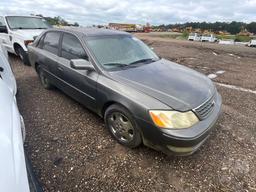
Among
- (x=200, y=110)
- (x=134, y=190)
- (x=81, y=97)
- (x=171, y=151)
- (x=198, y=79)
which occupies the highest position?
(x=198, y=79)

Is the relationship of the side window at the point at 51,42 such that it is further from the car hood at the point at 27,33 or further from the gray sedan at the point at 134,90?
the car hood at the point at 27,33

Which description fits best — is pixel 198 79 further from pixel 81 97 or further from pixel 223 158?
pixel 81 97

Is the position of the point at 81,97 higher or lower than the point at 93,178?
higher

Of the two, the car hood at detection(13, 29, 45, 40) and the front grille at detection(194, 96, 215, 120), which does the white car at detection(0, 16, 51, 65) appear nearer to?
the car hood at detection(13, 29, 45, 40)

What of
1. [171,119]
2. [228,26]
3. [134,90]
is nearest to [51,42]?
[134,90]

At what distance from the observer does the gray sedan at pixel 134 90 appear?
2275mm

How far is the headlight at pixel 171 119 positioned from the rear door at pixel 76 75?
1.15m

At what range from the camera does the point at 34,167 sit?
247 centimetres

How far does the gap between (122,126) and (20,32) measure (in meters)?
5.71

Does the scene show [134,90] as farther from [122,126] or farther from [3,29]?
[3,29]

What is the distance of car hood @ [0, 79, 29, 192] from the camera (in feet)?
3.90

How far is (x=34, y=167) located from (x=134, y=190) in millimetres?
1297

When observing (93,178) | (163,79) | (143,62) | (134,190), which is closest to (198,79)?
(163,79)

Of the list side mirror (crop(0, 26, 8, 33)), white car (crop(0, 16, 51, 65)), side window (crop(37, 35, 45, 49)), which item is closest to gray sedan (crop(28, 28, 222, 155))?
side window (crop(37, 35, 45, 49))
